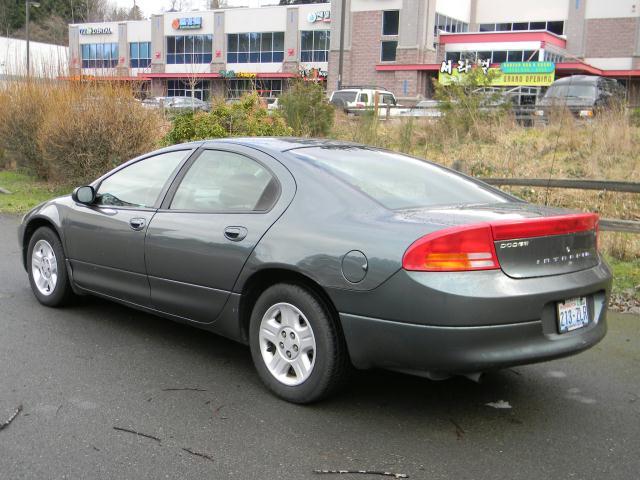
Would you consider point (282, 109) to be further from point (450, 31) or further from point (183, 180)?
point (450, 31)

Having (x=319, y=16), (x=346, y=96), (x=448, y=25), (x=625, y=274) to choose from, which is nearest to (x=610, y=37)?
(x=448, y=25)

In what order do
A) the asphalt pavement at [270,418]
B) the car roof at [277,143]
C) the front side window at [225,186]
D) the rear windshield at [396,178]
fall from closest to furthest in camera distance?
1. the asphalt pavement at [270,418]
2. the rear windshield at [396,178]
3. the front side window at [225,186]
4. the car roof at [277,143]

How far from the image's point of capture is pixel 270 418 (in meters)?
3.76

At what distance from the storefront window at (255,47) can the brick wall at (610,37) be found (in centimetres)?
2417

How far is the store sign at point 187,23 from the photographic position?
199 ft

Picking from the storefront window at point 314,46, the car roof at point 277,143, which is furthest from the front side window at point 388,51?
the car roof at point 277,143

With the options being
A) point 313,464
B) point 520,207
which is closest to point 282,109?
point 520,207

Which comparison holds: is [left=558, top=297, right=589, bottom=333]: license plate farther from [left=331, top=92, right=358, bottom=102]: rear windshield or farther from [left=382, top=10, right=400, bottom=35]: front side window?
[left=382, top=10, right=400, bottom=35]: front side window

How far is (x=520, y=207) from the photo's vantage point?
411 centimetres

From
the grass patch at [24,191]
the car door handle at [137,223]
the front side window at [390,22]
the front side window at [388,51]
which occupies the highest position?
the front side window at [390,22]

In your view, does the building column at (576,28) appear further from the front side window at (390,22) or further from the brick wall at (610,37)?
the front side window at (390,22)

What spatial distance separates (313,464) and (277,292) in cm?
105

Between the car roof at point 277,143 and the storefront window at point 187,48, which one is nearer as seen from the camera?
the car roof at point 277,143

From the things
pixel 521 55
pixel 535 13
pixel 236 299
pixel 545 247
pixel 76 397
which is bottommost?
pixel 76 397
